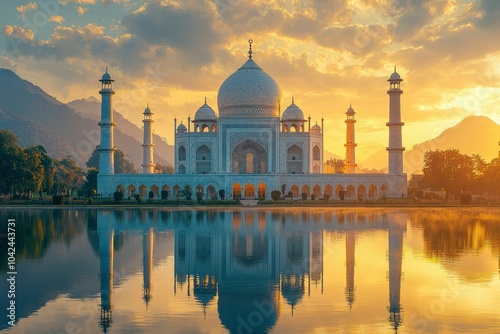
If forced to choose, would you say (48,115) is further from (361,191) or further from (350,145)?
(361,191)

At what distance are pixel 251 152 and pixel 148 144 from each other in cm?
967

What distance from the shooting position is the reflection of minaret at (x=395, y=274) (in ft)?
33.1

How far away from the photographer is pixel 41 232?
2264 cm

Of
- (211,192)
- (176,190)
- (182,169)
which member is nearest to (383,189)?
(211,192)

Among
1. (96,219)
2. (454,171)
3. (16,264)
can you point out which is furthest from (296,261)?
(454,171)

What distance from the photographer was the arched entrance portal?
5503 cm

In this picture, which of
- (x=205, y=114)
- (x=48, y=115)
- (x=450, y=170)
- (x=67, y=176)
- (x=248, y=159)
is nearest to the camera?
(x=450, y=170)

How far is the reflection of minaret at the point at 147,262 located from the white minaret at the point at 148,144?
1403 inches

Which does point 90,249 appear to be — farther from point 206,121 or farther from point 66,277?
point 206,121

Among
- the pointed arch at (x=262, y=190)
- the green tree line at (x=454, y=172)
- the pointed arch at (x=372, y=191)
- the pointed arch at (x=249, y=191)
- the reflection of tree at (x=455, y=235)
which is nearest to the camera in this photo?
the reflection of tree at (x=455, y=235)

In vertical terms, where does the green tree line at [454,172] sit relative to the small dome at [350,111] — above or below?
below

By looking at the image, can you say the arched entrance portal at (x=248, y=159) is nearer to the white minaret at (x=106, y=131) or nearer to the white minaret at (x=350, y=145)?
the white minaret at (x=350, y=145)

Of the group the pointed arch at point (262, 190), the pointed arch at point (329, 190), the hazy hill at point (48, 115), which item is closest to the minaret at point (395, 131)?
the pointed arch at point (329, 190)

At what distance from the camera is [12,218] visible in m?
29.4
